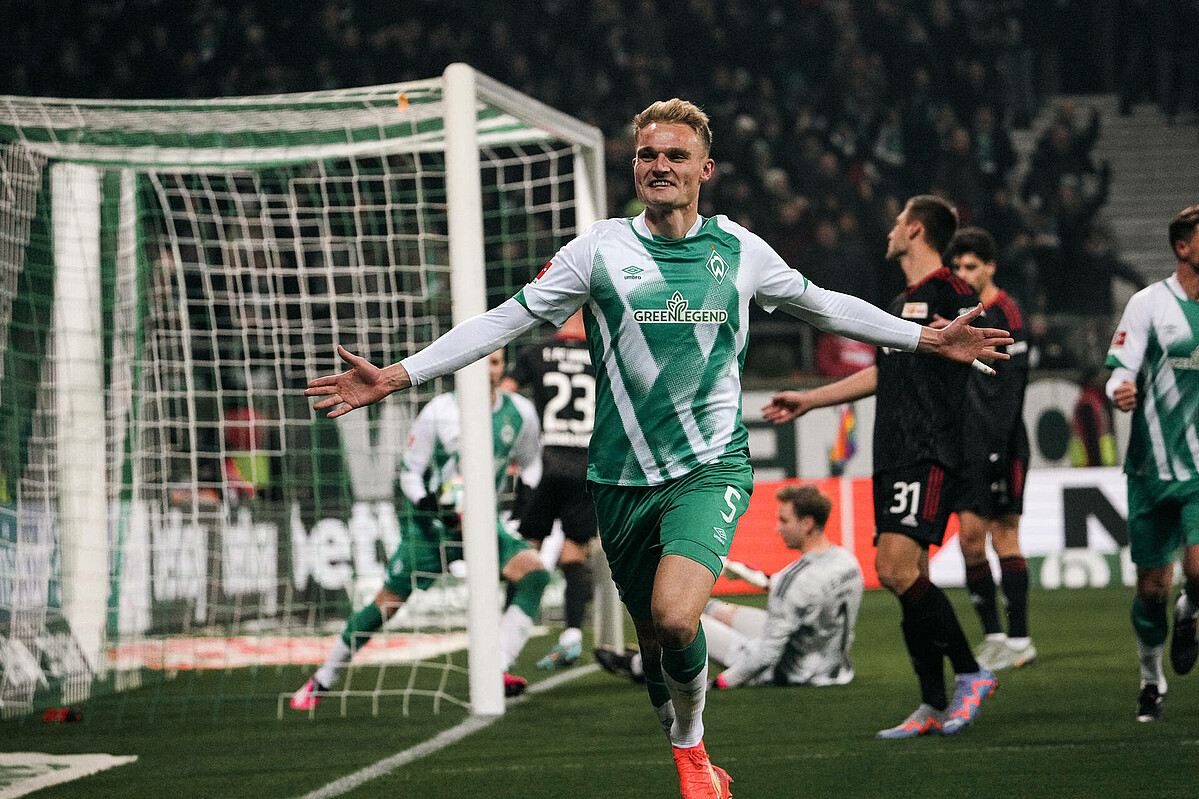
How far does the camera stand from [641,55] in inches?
779

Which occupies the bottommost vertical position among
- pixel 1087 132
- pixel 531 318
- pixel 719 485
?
pixel 719 485

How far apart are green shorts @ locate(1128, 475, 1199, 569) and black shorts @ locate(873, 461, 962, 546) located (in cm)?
82

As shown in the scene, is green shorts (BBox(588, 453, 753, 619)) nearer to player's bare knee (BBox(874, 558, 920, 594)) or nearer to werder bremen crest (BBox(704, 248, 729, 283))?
werder bremen crest (BBox(704, 248, 729, 283))

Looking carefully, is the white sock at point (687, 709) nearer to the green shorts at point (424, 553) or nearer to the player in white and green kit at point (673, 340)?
the player in white and green kit at point (673, 340)

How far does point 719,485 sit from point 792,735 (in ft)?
7.14

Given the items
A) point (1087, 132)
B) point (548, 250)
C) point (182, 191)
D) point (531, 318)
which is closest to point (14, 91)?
point (548, 250)

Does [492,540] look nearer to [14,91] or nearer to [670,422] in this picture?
[670,422]

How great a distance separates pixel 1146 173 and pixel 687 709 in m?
17.7

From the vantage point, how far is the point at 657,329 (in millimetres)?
4129

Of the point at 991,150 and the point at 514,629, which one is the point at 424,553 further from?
the point at 991,150

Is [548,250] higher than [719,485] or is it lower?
higher

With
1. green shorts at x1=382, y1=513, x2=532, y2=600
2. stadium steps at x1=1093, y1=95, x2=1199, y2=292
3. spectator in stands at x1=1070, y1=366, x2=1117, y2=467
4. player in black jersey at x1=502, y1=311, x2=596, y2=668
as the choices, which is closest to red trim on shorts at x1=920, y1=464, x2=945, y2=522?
green shorts at x1=382, y1=513, x2=532, y2=600

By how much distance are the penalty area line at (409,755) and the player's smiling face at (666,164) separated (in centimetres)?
232

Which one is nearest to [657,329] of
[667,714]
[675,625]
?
[675,625]
